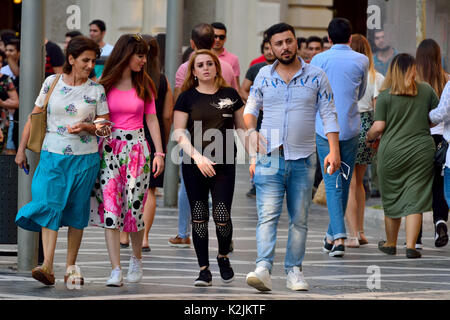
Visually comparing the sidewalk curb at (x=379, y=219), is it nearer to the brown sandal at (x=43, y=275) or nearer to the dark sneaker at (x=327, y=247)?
the dark sneaker at (x=327, y=247)

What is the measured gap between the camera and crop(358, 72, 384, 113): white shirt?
11688mm

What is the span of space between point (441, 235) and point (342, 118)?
1.81m

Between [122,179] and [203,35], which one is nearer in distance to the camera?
[122,179]

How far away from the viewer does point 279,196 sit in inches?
333

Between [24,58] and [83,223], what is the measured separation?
1479mm

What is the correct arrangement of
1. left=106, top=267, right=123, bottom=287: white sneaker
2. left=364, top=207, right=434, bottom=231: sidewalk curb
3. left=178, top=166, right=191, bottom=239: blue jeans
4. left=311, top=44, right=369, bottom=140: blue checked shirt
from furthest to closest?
left=364, top=207, right=434, bottom=231: sidewalk curb, left=178, top=166, right=191, bottom=239: blue jeans, left=311, top=44, right=369, bottom=140: blue checked shirt, left=106, top=267, right=123, bottom=287: white sneaker

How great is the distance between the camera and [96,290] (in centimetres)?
833

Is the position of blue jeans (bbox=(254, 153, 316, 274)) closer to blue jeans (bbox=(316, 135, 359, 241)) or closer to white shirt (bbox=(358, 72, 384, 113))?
blue jeans (bbox=(316, 135, 359, 241))

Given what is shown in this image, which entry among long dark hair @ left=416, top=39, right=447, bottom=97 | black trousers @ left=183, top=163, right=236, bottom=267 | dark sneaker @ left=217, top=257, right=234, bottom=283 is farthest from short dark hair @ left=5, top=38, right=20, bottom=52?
dark sneaker @ left=217, top=257, right=234, bottom=283

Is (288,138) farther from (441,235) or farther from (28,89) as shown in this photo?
(441,235)

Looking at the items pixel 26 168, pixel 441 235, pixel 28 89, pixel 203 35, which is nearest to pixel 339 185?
pixel 441 235

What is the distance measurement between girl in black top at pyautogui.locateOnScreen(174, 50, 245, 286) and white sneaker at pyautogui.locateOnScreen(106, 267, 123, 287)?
0.56 meters
